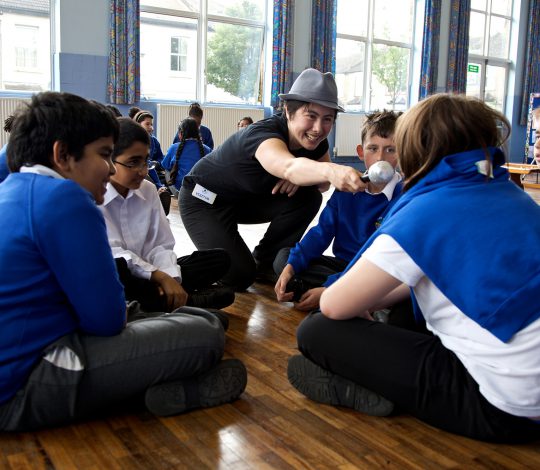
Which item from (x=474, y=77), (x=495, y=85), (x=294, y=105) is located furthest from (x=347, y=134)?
(x=294, y=105)

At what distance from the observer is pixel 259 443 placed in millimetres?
1369

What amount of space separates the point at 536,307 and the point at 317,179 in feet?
3.57

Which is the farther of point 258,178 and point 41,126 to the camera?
point 258,178

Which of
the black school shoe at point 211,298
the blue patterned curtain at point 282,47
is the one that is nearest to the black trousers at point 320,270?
the black school shoe at point 211,298

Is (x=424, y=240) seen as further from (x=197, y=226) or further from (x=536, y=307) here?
→ (x=197, y=226)

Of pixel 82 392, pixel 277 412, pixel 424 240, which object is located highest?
pixel 424 240

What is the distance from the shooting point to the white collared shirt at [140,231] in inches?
80.5

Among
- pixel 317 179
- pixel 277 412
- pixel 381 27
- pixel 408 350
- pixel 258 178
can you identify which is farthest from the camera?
pixel 381 27

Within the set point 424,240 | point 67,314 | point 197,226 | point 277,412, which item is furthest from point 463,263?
point 197,226

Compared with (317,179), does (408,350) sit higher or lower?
lower

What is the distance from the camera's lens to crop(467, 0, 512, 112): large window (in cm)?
A: 1192

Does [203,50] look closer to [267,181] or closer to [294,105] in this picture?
[267,181]

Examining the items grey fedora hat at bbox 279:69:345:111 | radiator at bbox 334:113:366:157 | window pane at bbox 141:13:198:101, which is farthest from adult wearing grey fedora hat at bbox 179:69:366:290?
radiator at bbox 334:113:366:157

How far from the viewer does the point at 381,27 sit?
10.5 m
